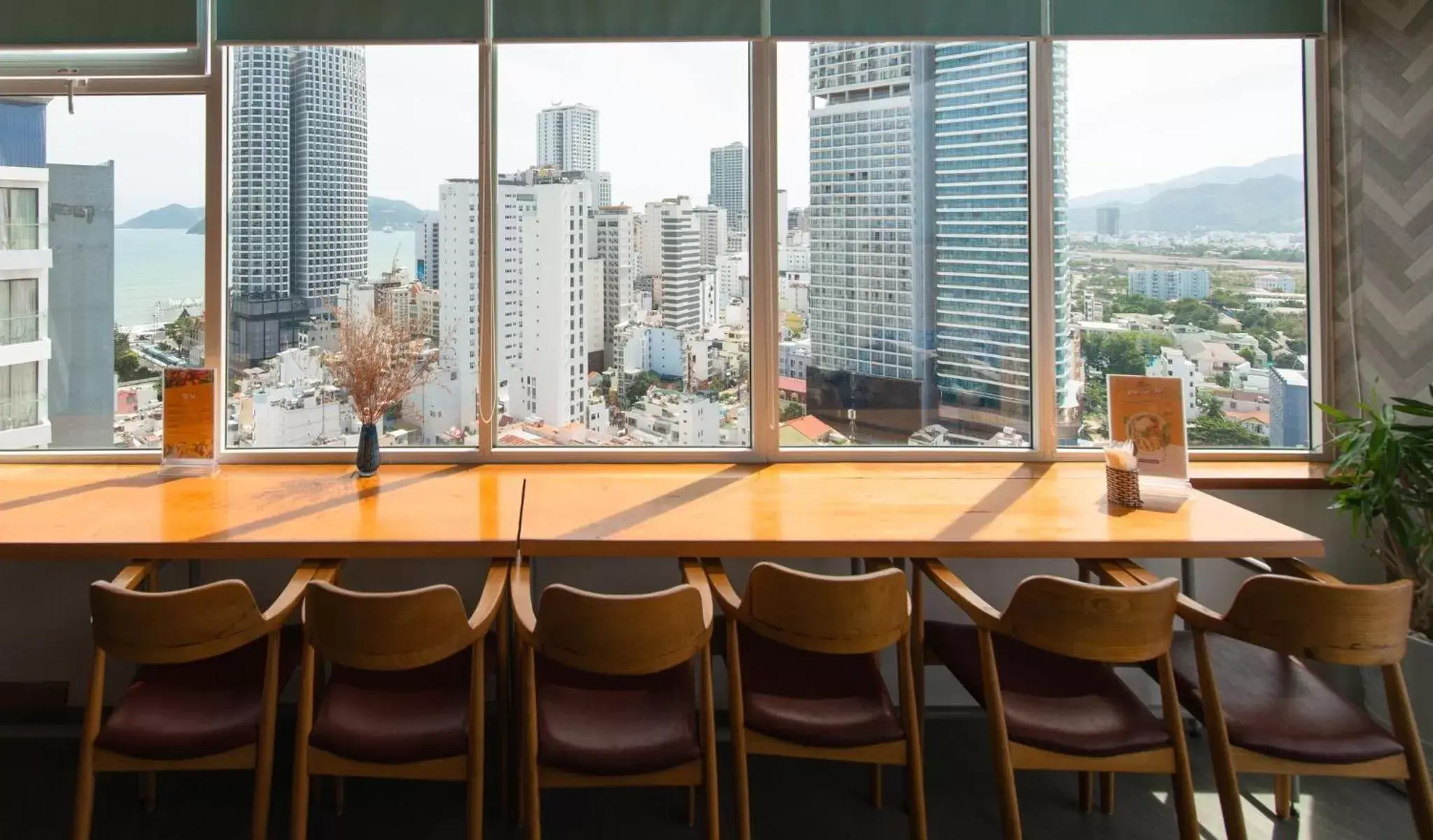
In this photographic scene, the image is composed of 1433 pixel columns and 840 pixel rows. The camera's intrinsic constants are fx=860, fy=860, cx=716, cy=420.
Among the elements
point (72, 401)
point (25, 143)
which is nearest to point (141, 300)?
point (72, 401)

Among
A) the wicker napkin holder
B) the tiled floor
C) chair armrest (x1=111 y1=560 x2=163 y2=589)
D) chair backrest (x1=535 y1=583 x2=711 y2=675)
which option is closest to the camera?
chair backrest (x1=535 y1=583 x2=711 y2=675)

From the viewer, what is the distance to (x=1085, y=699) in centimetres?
213

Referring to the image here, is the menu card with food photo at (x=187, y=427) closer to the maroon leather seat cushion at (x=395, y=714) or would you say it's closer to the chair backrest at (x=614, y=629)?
the maroon leather seat cushion at (x=395, y=714)

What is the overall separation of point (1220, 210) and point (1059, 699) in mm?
2245

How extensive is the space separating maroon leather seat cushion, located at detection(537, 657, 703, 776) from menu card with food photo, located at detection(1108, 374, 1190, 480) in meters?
1.62

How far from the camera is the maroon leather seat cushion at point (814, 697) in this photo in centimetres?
201

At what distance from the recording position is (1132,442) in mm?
2736

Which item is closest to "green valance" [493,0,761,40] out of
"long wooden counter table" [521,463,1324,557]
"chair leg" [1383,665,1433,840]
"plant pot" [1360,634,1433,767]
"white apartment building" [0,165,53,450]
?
"long wooden counter table" [521,463,1324,557]

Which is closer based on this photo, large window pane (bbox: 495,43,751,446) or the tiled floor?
the tiled floor

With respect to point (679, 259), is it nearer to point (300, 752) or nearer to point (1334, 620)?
point (300, 752)

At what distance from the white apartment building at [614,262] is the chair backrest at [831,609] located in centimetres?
160

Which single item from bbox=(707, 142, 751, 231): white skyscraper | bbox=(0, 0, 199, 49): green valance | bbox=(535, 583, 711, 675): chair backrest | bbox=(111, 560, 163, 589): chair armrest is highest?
bbox=(0, 0, 199, 49): green valance

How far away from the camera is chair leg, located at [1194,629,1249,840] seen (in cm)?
199

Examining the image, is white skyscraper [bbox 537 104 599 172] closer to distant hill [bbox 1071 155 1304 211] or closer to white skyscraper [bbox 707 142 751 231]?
white skyscraper [bbox 707 142 751 231]
